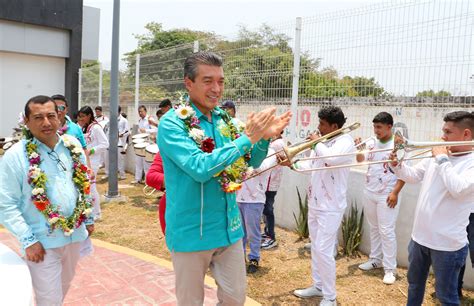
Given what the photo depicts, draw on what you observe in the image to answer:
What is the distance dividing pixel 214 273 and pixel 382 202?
276 cm

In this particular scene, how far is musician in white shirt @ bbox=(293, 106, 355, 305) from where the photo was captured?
3844mm


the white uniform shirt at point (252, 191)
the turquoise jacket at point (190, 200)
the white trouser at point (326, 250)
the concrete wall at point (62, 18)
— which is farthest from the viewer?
the concrete wall at point (62, 18)

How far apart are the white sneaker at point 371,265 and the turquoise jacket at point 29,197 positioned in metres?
3.35

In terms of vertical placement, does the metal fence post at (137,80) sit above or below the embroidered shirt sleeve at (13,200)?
above

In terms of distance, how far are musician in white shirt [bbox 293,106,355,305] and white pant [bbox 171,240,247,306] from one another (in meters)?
1.45

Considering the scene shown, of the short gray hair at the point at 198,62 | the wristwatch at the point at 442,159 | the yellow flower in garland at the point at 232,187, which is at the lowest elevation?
the yellow flower in garland at the point at 232,187

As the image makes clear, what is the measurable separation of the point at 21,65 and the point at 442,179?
1913 cm

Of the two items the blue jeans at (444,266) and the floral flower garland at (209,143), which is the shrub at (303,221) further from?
the floral flower garland at (209,143)

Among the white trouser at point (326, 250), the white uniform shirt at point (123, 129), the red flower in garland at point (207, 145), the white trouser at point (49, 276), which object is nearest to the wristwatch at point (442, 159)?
the white trouser at point (326, 250)

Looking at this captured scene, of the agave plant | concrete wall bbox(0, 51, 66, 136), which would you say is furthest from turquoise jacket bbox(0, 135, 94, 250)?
concrete wall bbox(0, 51, 66, 136)

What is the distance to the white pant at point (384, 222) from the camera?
15.2ft

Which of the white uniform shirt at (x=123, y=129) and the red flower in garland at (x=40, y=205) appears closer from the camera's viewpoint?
the red flower in garland at (x=40, y=205)

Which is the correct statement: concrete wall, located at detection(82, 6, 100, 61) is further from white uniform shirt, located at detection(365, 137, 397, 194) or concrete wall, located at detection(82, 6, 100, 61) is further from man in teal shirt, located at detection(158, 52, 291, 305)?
man in teal shirt, located at detection(158, 52, 291, 305)

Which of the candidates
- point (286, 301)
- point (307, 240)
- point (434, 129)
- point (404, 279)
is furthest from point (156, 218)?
point (434, 129)
